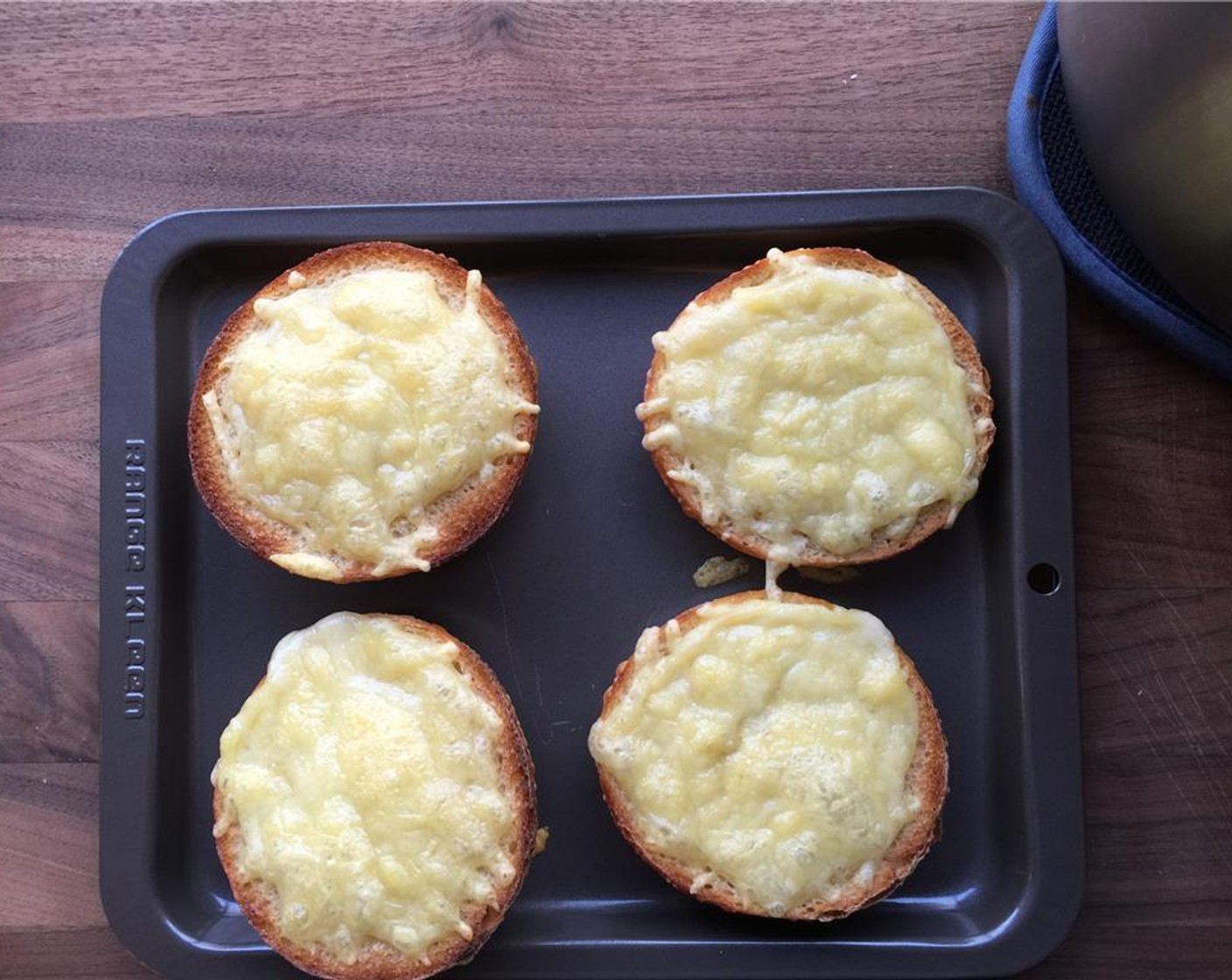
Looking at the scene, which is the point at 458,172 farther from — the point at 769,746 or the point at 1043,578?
the point at 1043,578

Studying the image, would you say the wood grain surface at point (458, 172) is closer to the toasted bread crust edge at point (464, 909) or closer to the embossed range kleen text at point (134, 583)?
the embossed range kleen text at point (134, 583)

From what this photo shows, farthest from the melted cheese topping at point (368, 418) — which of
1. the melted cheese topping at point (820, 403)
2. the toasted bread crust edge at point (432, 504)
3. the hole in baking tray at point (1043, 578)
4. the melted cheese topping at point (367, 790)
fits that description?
the hole in baking tray at point (1043, 578)

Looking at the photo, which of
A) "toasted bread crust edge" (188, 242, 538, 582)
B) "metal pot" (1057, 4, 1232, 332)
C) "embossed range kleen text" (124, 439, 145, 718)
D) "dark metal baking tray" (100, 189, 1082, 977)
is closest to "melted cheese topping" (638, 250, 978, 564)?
"dark metal baking tray" (100, 189, 1082, 977)

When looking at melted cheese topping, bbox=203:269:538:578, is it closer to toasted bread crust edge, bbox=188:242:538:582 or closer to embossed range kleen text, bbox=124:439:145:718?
toasted bread crust edge, bbox=188:242:538:582

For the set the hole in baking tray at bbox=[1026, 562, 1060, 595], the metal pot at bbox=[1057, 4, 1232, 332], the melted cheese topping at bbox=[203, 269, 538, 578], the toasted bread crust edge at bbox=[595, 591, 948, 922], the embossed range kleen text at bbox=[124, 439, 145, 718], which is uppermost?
the metal pot at bbox=[1057, 4, 1232, 332]

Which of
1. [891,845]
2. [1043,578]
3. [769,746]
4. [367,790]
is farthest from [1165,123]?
[367,790]
